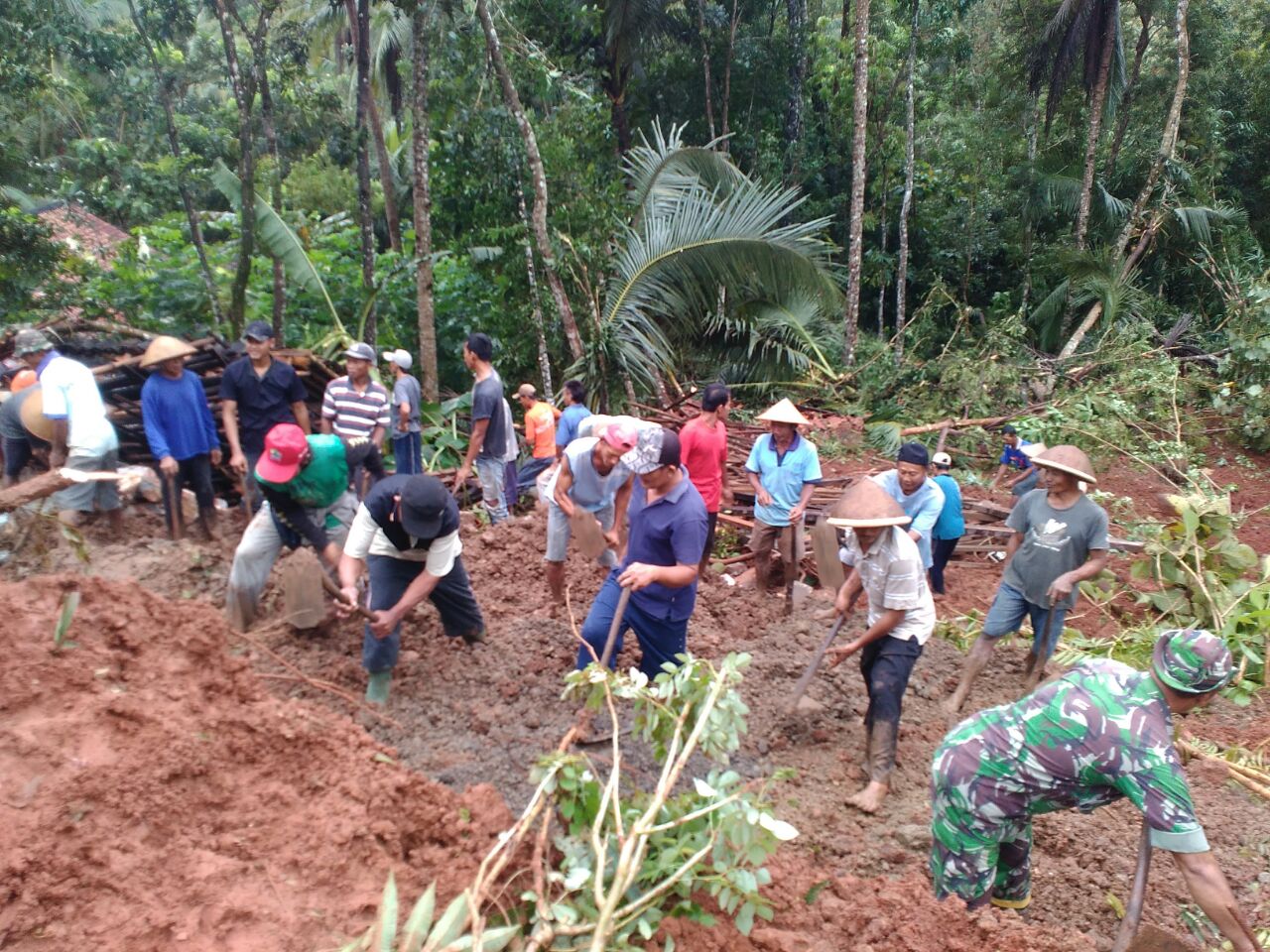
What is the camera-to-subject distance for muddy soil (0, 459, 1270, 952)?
9.89ft

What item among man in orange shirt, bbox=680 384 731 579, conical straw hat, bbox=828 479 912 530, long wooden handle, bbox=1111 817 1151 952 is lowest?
long wooden handle, bbox=1111 817 1151 952

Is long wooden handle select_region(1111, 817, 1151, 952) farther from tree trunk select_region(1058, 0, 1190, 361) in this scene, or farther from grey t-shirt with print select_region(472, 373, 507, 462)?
tree trunk select_region(1058, 0, 1190, 361)

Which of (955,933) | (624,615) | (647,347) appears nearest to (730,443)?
(647,347)

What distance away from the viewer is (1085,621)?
7.45 metres

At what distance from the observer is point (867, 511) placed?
4195mm

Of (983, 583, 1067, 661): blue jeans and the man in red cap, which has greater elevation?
the man in red cap

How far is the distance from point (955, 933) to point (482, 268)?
→ 37.0 ft

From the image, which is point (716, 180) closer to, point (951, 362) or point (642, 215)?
point (642, 215)

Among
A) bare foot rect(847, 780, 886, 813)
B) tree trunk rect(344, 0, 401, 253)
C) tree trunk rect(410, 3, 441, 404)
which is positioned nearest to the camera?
bare foot rect(847, 780, 886, 813)

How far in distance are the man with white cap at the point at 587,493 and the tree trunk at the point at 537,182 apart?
5.75 metres

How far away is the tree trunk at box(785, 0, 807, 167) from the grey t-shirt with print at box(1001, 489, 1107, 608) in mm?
13741

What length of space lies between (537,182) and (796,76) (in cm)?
930

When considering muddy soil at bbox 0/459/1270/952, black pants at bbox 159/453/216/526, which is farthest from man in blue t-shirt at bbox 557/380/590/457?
black pants at bbox 159/453/216/526

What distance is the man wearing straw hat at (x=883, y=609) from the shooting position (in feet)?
13.9
